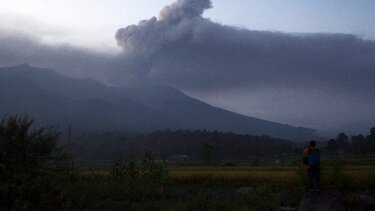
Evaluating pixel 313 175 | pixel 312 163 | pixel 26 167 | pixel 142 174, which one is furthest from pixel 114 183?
A: pixel 26 167

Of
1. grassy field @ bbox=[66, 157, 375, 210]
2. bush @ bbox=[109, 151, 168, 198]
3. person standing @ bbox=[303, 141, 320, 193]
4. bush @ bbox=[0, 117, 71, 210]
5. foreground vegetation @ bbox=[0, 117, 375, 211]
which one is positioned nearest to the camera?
bush @ bbox=[0, 117, 71, 210]

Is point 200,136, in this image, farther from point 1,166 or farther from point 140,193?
point 1,166

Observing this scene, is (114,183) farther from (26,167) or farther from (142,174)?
(26,167)

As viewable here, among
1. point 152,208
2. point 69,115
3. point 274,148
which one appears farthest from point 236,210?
point 69,115

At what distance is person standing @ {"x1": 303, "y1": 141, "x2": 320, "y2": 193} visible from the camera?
2159 cm

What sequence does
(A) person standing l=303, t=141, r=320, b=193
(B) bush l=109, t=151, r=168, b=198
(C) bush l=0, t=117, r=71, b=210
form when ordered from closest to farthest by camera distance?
(C) bush l=0, t=117, r=71, b=210 → (A) person standing l=303, t=141, r=320, b=193 → (B) bush l=109, t=151, r=168, b=198

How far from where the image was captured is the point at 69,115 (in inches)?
7574

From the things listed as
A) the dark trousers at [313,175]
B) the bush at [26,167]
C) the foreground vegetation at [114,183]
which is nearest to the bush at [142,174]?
the foreground vegetation at [114,183]

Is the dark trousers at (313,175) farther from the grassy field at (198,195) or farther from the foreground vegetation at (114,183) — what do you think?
the foreground vegetation at (114,183)

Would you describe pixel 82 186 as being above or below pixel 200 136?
below

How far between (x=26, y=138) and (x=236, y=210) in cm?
642

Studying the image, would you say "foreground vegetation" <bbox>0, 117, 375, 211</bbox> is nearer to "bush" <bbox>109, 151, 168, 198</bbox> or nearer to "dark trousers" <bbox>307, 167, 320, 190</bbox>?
"bush" <bbox>109, 151, 168, 198</bbox>

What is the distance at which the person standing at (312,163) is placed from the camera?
21.6 m

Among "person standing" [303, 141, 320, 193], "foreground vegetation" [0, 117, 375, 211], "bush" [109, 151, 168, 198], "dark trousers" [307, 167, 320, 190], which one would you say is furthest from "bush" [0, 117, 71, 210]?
"bush" [109, 151, 168, 198]
